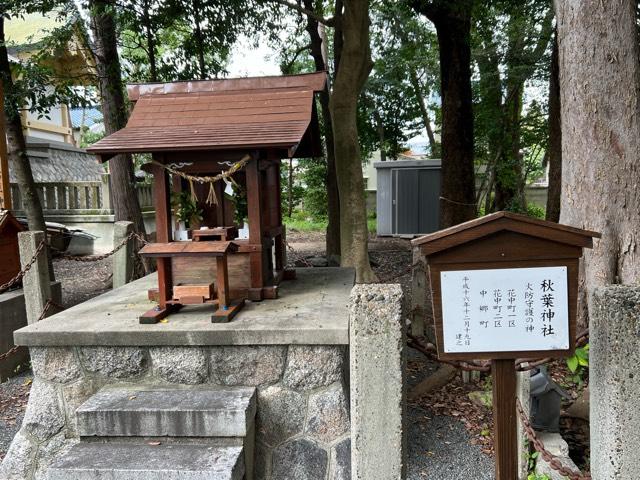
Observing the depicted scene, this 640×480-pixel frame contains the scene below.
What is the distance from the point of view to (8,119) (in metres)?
6.25

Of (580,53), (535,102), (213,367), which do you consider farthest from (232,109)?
(535,102)

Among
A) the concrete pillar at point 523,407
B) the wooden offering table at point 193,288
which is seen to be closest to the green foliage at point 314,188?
the wooden offering table at point 193,288

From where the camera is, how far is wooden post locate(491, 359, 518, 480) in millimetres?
1946

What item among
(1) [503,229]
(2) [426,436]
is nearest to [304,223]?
(2) [426,436]

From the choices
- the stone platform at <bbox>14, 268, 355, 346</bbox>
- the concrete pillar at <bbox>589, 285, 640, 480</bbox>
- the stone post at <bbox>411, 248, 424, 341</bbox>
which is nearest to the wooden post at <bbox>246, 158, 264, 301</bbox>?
the stone platform at <bbox>14, 268, 355, 346</bbox>

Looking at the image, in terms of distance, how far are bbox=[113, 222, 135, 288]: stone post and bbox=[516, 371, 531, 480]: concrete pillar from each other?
13.7ft

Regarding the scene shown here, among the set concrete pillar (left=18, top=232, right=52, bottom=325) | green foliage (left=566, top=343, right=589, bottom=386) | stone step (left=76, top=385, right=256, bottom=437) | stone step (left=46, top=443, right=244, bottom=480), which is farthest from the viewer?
concrete pillar (left=18, top=232, right=52, bottom=325)

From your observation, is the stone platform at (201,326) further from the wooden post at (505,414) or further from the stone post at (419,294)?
the stone post at (419,294)

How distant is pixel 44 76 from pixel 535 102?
1213cm

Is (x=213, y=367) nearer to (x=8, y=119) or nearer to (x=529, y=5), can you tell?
(x=8, y=119)

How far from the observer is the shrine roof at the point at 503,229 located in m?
1.83

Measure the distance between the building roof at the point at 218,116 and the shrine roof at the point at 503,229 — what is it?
5.98 ft

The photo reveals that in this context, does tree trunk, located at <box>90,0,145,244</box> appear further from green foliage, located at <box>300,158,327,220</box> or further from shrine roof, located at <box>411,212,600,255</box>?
green foliage, located at <box>300,158,327,220</box>

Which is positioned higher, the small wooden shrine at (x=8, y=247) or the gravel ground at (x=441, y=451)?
the small wooden shrine at (x=8, y=247)
